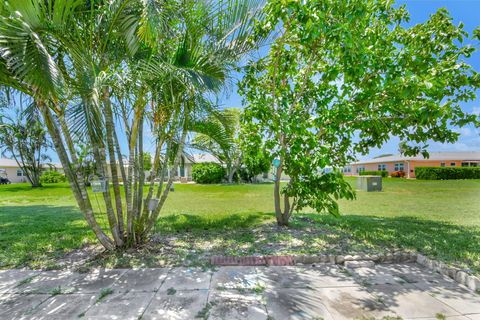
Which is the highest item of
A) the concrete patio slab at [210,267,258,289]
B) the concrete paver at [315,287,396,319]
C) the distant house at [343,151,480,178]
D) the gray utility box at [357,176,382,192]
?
the distant house at [343,151,480,178]

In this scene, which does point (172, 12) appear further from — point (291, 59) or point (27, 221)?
point (27, 221)

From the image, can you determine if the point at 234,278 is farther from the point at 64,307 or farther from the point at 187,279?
the point at 64,307

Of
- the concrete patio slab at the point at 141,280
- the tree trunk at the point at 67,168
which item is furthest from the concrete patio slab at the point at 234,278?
the tree trunk at the point at 67,168

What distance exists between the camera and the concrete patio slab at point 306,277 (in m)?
3.51

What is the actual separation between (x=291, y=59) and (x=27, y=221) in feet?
29.6

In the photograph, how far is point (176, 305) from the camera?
9.83ft

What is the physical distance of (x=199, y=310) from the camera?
114 inches

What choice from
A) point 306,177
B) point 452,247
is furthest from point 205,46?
point 452,247

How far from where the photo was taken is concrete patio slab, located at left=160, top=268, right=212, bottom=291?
11.3 feet

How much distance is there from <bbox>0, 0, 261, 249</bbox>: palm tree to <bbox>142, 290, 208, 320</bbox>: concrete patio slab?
2000 mm

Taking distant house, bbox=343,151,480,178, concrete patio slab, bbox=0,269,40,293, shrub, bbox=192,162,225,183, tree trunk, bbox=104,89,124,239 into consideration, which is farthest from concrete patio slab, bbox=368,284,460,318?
distant house, bbox=343,151,480,178

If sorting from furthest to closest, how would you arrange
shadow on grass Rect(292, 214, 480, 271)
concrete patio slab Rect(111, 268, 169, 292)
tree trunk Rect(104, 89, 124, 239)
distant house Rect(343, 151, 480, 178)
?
distant house Rect(343, 151, 480, 178)
shadow on grass Rect(292, 214, 480, 271)
tree trunk Rect(104, 89, 124, 239)
concrete patio slab Rect(111, 268, 169, 292)

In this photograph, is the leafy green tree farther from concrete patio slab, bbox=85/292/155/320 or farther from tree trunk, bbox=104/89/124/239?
concrete patio slab, bbox=85/292/155/320

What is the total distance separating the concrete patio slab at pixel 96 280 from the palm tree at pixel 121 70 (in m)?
0.79
